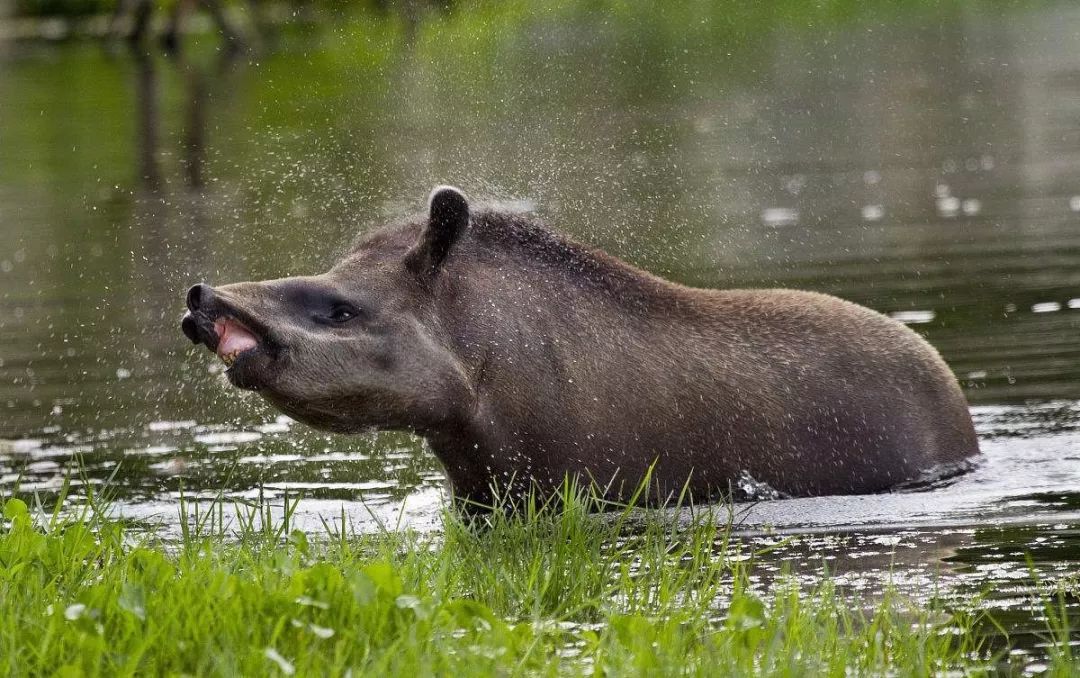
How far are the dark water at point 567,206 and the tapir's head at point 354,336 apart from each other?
44 cm

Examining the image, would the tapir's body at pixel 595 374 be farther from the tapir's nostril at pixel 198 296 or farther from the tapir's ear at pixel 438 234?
the tapir's nostril at pixel 198 296

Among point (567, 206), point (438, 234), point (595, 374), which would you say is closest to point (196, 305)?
point (438, 234)

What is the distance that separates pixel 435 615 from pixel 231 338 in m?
2.01

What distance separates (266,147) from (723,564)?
764 inches

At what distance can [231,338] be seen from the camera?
714 centimetres

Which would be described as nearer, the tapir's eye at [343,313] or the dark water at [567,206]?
the tapir's eye at [343,313]

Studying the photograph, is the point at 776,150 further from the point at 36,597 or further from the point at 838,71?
the point at 36,597

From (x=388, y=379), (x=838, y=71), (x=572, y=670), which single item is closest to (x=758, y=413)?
(x=388, y=379)

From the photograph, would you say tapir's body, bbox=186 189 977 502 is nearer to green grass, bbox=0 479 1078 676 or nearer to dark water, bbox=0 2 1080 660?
dark water, bbox=0 2 1080 660

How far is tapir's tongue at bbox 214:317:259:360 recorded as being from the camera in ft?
23.3

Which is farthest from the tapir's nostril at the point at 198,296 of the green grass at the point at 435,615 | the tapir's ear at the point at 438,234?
the tapir's ear at the point at 438,234

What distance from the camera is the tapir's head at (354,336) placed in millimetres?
7164

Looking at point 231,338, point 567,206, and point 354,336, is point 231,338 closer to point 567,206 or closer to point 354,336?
Result: point 354,336

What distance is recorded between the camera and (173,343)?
41.0ft
